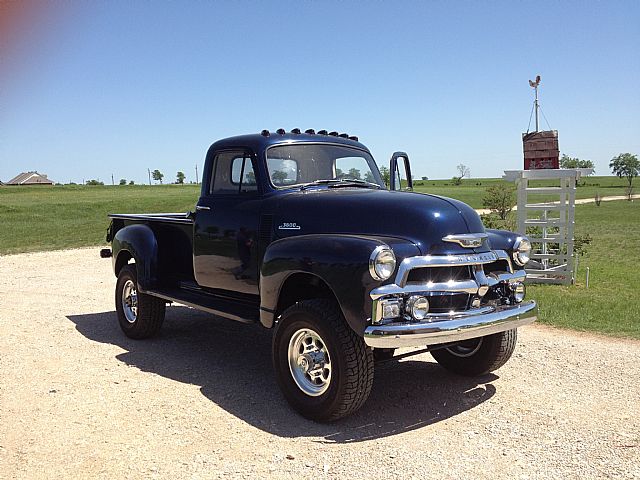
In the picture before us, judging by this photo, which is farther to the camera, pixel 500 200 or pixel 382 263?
pixel 500 200

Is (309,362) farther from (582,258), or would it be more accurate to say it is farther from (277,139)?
(582,258)

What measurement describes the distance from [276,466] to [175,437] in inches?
34.5

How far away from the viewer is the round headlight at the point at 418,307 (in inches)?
163

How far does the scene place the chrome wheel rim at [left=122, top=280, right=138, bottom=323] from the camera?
23.5 feet

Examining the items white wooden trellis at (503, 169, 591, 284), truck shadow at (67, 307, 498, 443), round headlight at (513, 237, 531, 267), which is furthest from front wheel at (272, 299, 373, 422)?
white wooden trellis at (503, 169, 591, 284)

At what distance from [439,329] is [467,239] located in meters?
0.83

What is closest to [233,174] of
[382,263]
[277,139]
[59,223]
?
[277,139]

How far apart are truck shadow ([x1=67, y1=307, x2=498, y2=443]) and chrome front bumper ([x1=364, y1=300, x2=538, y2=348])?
2.51 ft

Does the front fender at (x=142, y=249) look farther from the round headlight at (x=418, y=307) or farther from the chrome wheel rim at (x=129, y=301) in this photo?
the round headlight at (x=418, y=307)

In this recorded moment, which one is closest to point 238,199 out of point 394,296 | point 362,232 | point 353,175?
point 353,175

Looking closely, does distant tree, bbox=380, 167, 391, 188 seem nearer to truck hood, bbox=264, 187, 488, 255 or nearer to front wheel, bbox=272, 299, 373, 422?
truck hood, bbox=264, 187, 488, 255

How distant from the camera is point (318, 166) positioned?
5816 mm

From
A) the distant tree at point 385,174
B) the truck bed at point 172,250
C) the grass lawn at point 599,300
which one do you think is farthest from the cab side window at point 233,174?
the grass lawn at point 599,300

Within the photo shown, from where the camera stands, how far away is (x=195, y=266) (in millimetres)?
6164
